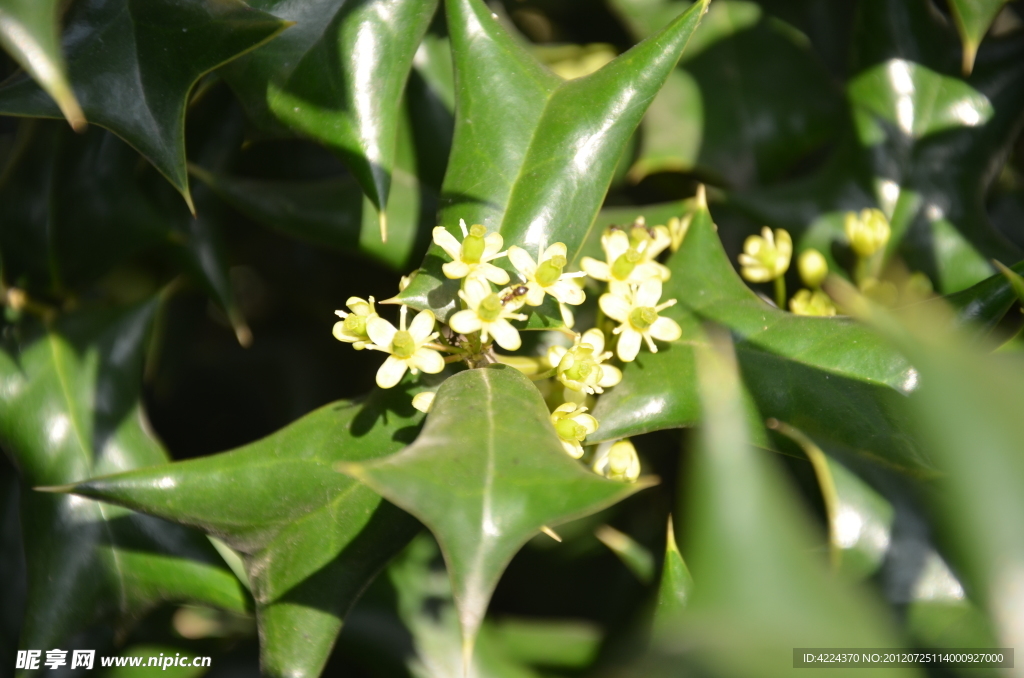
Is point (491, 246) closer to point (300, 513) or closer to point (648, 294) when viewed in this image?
point (648, 294)

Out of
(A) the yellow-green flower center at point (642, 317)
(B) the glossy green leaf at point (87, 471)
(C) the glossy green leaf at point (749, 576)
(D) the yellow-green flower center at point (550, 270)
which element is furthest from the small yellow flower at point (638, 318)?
(B) the glossy green leaf at point (87, 471)

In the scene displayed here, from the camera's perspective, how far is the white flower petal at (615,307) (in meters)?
0.90

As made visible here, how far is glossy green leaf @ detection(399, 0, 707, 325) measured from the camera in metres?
0.87

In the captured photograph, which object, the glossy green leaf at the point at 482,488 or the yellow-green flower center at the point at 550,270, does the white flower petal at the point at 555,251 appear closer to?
the yellow-green flower center at the point at 550,270

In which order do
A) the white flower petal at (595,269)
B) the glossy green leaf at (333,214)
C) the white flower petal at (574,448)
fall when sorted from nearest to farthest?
1. the white flower petal at (574,448)
2. the white flower petal at (595,269)
3. the glossy green leaf at (333,214)

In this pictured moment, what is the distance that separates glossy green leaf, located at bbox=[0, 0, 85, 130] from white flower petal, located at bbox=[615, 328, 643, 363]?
61 centimetres

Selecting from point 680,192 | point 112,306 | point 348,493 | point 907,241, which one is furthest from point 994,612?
point 112,306

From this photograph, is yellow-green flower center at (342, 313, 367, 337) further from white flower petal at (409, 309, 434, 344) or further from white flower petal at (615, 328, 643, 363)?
white flower petal at (615, 328, 643, 363)

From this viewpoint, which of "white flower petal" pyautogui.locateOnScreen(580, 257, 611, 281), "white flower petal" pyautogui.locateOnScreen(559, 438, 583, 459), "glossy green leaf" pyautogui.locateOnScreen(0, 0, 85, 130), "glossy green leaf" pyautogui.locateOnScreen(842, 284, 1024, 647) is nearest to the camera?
"glossy green leaf" pyautogui.locateOnScreen(842, 284, 1024, 647)

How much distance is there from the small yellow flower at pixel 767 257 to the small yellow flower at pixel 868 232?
0.33ft

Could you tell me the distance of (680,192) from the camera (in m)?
1.36

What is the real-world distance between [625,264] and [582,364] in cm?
15

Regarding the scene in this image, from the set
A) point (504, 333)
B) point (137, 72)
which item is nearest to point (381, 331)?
point (504, 333)

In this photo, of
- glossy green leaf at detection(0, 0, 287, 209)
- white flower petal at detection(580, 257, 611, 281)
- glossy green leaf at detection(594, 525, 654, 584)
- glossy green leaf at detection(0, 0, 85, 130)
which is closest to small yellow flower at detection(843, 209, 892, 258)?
white flower petal at detection(580, 257, 611, 281)
